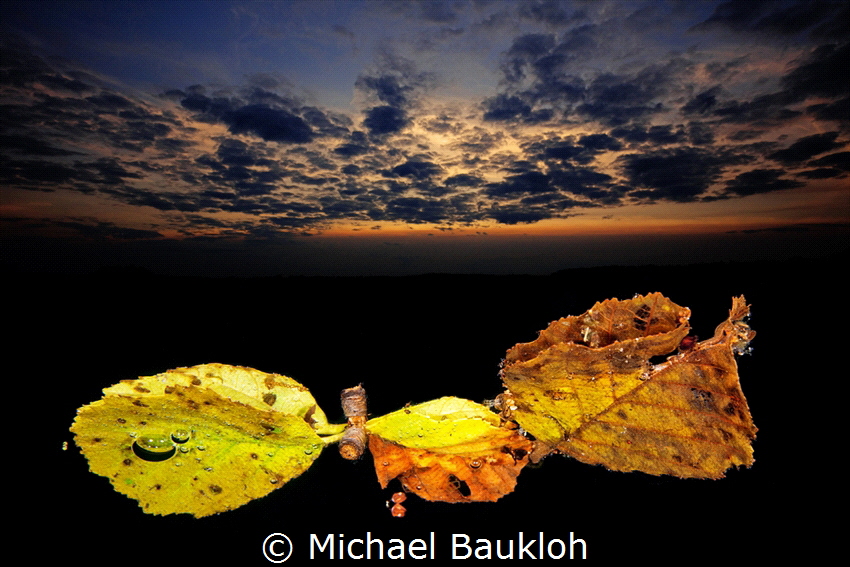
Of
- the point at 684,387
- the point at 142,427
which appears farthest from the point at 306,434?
the point at 684,387

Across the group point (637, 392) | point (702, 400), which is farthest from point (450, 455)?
point (702, 400)

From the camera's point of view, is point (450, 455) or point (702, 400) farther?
point (450, 455)

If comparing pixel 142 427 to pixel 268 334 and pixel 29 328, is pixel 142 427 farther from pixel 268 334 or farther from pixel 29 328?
pixel 29 328

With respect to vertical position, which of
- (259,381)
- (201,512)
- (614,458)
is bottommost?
(201,512)

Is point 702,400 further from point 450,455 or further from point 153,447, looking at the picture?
point 153,447

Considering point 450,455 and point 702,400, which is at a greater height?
point 702,400

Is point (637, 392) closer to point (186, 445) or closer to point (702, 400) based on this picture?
point (702, 400)
